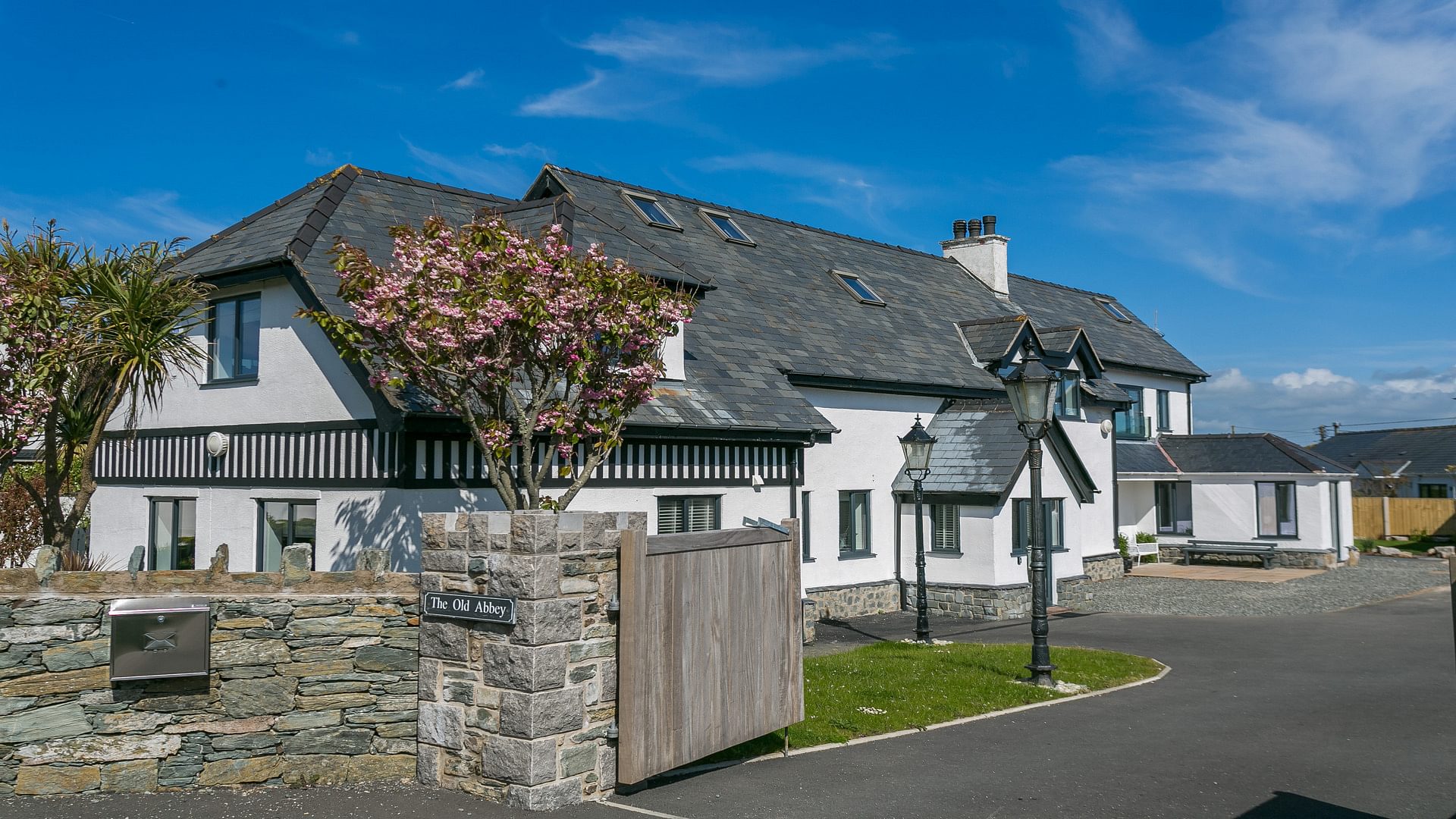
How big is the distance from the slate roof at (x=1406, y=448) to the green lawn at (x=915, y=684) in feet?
149

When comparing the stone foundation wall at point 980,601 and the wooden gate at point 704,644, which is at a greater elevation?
the wooden gate at point 704,644

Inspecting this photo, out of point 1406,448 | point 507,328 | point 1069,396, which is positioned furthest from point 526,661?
point 1406,448

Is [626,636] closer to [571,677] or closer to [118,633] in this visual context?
[571,677]

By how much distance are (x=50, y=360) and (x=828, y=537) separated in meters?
13.3

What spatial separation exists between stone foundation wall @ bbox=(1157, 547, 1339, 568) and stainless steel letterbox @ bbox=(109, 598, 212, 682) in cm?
2992

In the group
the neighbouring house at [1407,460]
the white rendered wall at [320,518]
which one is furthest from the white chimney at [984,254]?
the neighbouring house at [1407,460]

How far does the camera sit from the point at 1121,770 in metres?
9.64

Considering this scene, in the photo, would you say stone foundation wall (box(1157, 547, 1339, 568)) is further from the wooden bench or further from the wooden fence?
the wooden fence

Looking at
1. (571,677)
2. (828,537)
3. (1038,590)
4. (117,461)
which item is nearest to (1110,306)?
(828,537)

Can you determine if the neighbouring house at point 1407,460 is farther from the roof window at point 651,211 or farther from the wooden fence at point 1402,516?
the roof window at point 651,211

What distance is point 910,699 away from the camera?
1222cm

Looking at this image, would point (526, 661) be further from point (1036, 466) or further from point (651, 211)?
point (651, 211)

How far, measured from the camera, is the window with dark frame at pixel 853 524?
70.0ft

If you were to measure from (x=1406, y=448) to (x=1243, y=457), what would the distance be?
3349cm
